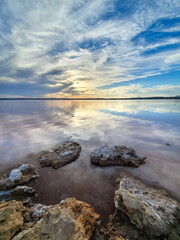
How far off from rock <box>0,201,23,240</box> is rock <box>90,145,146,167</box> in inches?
147

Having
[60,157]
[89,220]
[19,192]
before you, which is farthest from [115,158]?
[19,192]

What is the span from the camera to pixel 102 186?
4.23 m

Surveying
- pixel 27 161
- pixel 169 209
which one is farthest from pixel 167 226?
pixel 27 161

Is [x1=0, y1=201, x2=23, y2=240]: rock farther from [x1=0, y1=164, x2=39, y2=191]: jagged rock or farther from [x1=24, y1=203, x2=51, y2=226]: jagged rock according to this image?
[x1=0, y1=164, x2=39, y2=191]: jagged rock

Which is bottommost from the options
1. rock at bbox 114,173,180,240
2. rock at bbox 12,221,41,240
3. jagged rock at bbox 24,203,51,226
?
jagged rock at bbox 24,203,51,226

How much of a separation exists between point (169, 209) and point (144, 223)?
3.58ft

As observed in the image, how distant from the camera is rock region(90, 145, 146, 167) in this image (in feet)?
18.3

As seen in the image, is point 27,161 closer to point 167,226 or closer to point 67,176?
point 67,176

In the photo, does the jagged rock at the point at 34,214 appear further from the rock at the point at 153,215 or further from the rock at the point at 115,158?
the rock at the point at 115,158

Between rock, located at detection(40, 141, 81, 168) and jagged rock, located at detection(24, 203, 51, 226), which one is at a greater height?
jagged rock, located at detection(24, 203, 51, 226)

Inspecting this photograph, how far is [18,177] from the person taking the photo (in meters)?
4.28

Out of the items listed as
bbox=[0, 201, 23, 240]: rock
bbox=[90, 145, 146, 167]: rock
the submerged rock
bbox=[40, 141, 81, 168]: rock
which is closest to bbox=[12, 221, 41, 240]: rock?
bbox=[0, 201, 23, 240]: rock

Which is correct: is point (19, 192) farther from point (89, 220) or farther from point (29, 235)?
point (89, 220)

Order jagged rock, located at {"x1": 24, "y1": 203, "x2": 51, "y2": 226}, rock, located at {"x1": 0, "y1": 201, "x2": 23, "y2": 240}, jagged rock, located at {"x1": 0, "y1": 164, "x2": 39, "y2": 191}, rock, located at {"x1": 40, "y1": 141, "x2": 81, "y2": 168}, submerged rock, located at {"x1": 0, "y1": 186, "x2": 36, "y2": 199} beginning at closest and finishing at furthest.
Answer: rock, located at {"x1": 0, "y1": 201, "x2": 23, "y2": 240}
jagged rock, located at {"x1": 24, "y1": 203, "x2": 51, "y2": 226}
submerged rock, located at {"x1": 0, "y1": 186, "x2": 36, "y2": 199}
jagged rock, located at {"x1": 0, "y1": 164, "x2": 39, "y2": 191}
rock, located at {"x1": 40, "y1": 141, "x2": 81, "y2": 168}
